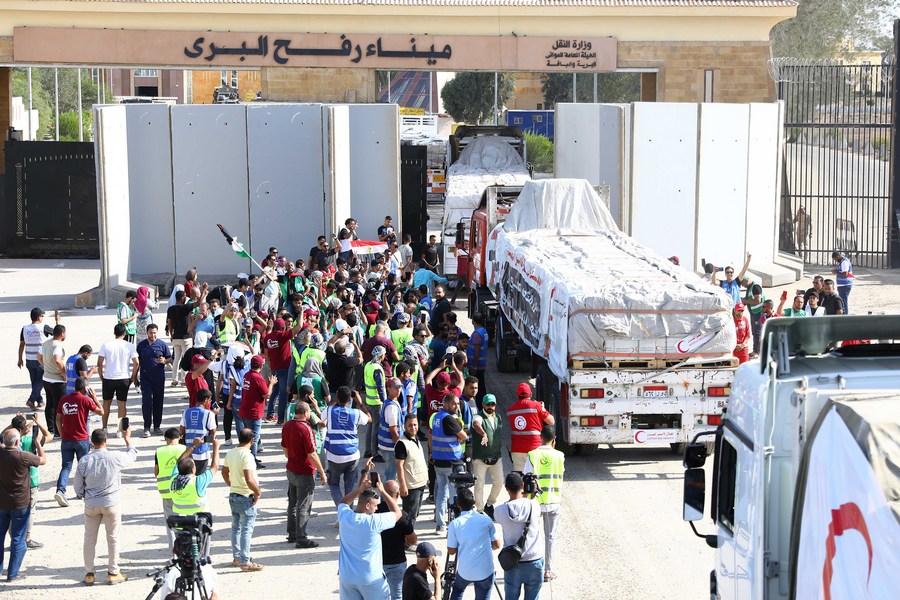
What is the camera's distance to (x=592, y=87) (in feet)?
246

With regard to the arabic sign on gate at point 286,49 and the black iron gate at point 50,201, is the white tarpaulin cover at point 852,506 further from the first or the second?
the arabic sign on gate at point 286,49

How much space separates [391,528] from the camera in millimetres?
9703

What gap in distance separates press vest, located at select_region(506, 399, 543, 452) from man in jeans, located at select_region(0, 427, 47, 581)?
460cm

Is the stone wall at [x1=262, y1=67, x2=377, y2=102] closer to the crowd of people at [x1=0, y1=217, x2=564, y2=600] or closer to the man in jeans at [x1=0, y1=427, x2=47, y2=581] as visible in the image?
the crowd of people at [x1=0, y1=217, x2=564, y2=600]

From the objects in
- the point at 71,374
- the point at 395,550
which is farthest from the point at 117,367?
the point at 395,550

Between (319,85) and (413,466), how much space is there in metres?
25.1

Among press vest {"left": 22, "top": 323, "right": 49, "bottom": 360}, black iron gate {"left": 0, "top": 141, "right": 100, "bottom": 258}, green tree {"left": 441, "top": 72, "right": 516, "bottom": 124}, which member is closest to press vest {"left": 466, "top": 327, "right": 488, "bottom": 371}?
press vest {"left": 22, "top": 323, "right": 49, "bottom": 360}

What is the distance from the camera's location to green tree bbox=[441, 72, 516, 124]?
7775cm

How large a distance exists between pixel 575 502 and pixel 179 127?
17.2 m

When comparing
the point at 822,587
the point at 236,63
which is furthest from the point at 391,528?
the point at 236,63

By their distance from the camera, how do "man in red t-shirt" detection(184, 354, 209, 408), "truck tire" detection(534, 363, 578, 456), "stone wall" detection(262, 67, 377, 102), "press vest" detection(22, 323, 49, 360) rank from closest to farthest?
"man in red t-shirt" detection(184, 354, 209, 408) < "truck tire" detection(534, 363, 578, 456) < "press vest" detection(22, 323, 49, 360) < "stone wall" detection(262, 67, 377, 102)

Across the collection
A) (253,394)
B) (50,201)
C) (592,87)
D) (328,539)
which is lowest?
(328,539)

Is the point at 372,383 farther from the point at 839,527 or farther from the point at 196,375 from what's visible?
the point at 839,527

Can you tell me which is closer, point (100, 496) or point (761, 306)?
point (100, 496)
